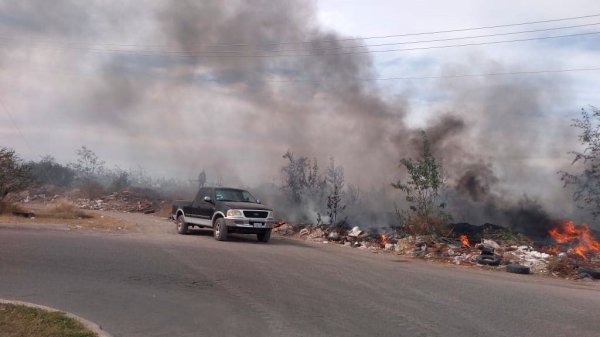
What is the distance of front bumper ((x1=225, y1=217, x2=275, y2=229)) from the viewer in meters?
15.6

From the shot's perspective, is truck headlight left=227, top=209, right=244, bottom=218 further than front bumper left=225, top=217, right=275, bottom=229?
Yes

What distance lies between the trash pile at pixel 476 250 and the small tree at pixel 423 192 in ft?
2.15

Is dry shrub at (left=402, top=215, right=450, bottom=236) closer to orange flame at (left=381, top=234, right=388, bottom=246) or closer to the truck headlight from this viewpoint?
orange flame at (left=381, top=234, right=388, bottom=246)

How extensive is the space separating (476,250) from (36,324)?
41.3ft

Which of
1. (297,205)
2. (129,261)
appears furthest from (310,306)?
(297,205)

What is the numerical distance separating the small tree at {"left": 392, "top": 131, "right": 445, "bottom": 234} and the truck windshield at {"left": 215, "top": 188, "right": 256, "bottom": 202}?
533 centimetres

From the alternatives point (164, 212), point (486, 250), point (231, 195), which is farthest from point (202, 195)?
point (164, 212)

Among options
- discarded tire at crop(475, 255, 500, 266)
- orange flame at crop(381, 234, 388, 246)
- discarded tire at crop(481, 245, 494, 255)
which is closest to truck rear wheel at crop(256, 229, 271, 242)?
orange flame at crop(381, 234, 388, 246)

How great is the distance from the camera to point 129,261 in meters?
10.5

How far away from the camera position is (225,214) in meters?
15.8

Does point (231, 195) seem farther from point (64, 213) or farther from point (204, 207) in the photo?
point (64, 213)

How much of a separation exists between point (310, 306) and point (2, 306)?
3780 millimetres

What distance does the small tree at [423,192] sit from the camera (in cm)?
1766

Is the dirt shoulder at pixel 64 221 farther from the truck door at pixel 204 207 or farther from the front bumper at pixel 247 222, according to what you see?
the front bumper at pixel 247 222
